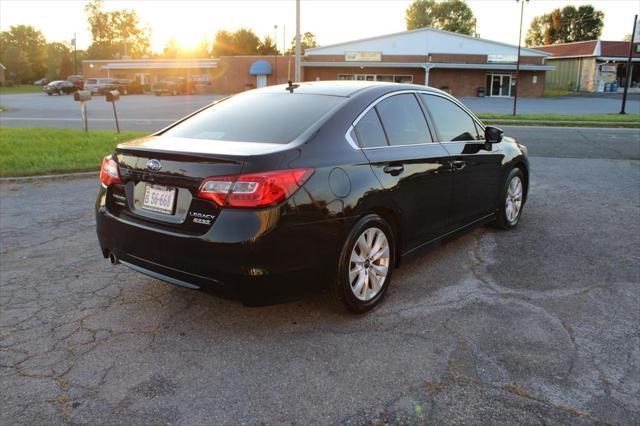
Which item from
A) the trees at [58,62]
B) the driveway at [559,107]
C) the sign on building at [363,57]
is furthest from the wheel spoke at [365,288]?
the trees at [58,62]

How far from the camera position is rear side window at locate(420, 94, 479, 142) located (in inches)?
193

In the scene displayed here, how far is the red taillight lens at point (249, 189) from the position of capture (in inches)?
127

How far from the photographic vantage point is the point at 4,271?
191 inches

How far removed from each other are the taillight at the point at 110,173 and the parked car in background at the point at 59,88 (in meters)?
58.3

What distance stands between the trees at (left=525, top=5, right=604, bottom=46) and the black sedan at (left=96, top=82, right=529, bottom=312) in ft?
349

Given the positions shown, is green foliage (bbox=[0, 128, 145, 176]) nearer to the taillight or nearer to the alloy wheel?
the taillight

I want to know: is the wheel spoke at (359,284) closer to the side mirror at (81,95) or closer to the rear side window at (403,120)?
the rear side window at (403,120)

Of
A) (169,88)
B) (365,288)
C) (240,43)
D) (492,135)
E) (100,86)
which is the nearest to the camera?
(365,288)

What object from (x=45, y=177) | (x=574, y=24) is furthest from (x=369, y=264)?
(x=574, y=24)

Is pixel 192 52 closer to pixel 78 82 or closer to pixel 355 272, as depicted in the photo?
pixel 78 82

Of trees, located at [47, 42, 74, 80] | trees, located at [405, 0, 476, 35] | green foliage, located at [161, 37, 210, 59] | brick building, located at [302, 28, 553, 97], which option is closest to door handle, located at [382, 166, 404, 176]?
brick building, located at [302, 28, 553, 97]

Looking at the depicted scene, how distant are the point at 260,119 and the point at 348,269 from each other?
1.33 metres

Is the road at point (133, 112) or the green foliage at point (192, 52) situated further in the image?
the green foliage at point (192, 52)

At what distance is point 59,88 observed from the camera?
55.5 m
